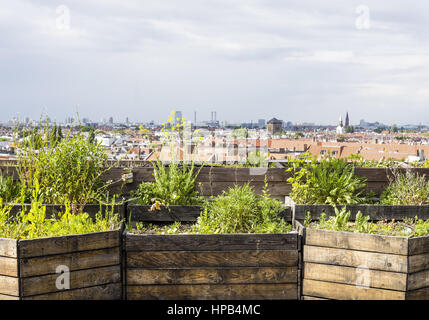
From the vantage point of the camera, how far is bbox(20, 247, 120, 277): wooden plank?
7.88ft

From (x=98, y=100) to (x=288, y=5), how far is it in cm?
235

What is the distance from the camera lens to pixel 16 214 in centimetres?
307

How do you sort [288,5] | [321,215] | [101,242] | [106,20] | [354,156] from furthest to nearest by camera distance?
1. [354,156]
2. [288,5]
3. [106,20]
4. [321,215]
5. [101,242]

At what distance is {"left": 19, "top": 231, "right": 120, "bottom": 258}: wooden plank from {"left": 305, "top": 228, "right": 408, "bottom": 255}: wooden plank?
1.39 metres

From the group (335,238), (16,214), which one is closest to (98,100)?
(16,214)

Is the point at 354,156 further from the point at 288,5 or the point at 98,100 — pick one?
the point at 98,100

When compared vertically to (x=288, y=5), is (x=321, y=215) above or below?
below

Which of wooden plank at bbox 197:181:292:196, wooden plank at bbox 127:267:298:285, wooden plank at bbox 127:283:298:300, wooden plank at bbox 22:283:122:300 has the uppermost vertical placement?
wooden plank at bbox 197:181:292:196

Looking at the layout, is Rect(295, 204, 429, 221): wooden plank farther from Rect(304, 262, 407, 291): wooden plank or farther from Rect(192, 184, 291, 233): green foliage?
Rect(304, 262, 407, 291): wooden plank

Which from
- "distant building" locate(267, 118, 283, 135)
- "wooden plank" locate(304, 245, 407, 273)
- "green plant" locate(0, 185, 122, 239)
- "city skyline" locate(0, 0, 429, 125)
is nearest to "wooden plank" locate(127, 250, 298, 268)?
"wooden plank" locate(304, 245, 407, 273)

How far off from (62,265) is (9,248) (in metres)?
0.33

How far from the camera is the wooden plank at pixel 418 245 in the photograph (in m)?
2.59

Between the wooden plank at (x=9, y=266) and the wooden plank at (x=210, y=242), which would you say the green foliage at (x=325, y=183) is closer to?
the wooden plank at (x=210, y=242)

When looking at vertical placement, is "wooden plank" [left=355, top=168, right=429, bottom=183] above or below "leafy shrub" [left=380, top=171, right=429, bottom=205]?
above
